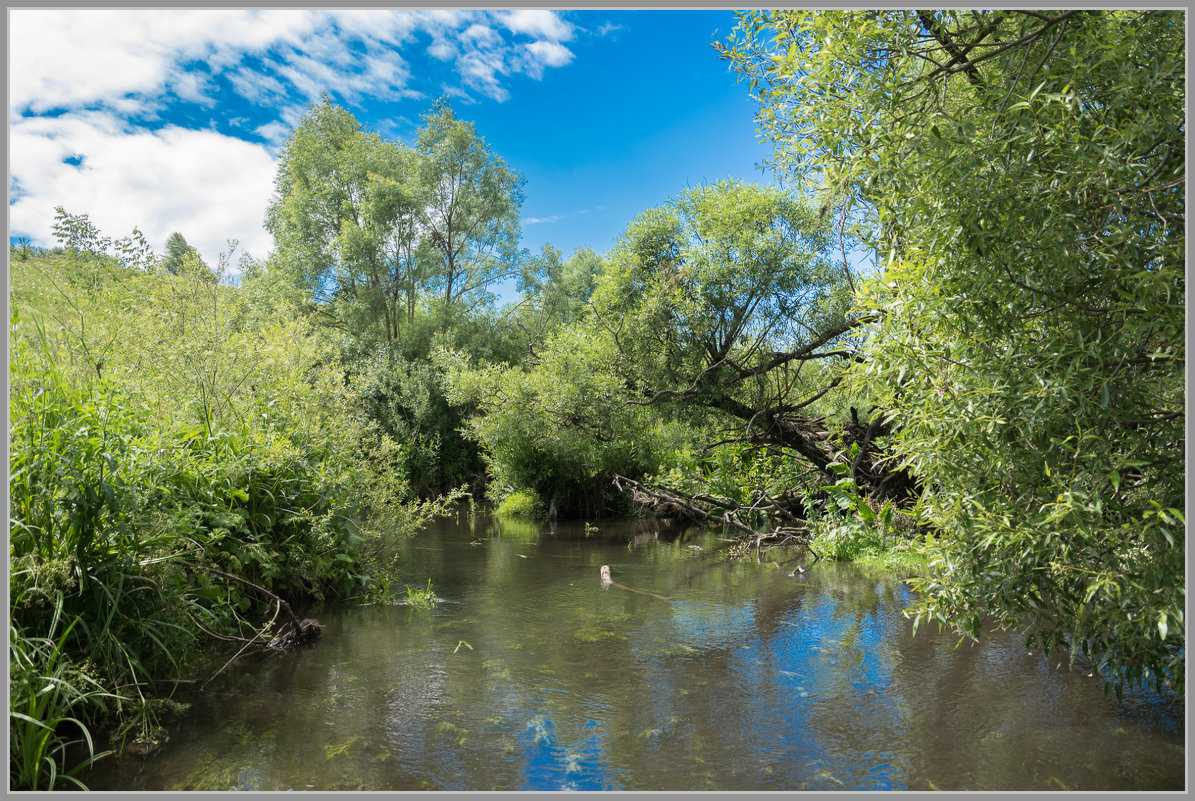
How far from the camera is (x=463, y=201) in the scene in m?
28.5

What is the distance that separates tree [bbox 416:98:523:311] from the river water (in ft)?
72.1

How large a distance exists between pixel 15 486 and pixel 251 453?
10.2ft

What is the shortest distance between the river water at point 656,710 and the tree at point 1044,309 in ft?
2.41

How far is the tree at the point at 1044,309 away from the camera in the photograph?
394cm

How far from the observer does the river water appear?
4.25 metres

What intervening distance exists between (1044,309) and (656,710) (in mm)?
3802

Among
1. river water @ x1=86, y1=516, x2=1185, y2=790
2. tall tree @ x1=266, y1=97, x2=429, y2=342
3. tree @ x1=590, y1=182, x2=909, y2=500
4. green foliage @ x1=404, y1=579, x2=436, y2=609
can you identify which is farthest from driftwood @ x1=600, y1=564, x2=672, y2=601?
tall tree @ x1=266, y1=97, x2=429, y2=342

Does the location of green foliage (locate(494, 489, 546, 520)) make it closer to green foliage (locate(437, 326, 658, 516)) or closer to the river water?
green foliage (locate(437, 326, 658, 516))

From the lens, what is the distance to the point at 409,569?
37.8 feet

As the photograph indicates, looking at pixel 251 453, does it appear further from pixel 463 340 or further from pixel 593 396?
pixel 463 340

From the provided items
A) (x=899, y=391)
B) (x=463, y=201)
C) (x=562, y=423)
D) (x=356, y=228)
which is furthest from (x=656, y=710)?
(x=463, y=201)

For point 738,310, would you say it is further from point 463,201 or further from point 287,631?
point 463,201

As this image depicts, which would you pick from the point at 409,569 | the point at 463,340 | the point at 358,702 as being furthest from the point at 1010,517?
the point at 463,340

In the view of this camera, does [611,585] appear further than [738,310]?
No
